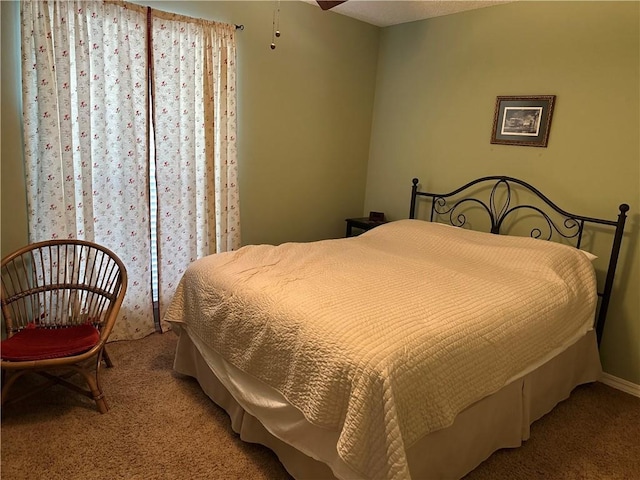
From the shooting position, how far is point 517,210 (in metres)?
3.15

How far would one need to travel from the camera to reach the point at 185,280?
96.1 inches

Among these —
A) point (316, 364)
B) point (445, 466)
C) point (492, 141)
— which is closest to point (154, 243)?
point (316, 364)

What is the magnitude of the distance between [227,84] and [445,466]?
268 cm

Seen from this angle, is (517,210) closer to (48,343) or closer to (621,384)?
(621,384)

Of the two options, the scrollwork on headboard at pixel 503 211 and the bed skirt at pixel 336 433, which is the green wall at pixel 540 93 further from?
the bed skirt at pixel 336 433

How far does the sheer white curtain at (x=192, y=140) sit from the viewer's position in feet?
9.45

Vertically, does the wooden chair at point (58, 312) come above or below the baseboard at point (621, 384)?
above

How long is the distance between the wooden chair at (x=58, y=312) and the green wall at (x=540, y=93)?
252cm

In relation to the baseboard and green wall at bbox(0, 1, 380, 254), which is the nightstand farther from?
the baseboard

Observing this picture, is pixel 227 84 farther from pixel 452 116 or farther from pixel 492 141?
pixel 492 141

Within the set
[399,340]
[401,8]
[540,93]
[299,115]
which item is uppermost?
[401,8]

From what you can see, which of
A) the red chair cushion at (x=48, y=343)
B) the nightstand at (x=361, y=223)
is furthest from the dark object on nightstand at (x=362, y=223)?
the red chair cushion at (x=48, y=343)

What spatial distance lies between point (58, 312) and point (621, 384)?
3.54m

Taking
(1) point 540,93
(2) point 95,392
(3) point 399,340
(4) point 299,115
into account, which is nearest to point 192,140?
(4) point 299,115
